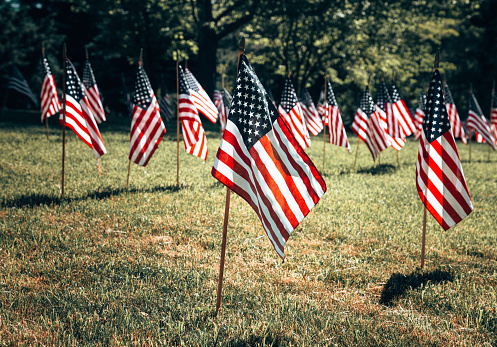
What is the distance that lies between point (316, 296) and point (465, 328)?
1471mm

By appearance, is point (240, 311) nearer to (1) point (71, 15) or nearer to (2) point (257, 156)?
(2) point (257, 156)

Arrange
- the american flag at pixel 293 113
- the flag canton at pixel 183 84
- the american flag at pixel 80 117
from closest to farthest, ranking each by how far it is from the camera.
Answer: the american flag at pixel 80 117 → the flag canton at pixel 183 84 → the american flag at pixel 293 113

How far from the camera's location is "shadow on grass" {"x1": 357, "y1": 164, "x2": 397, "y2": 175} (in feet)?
43.7

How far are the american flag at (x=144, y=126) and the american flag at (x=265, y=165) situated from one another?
4.89 meters

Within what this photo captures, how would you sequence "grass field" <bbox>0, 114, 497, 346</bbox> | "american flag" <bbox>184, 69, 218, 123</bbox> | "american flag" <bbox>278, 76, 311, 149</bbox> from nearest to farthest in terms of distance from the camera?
"grass field" <bbox>0, 114, 497, 346</bbox>, "american flag" <bbox>184, 69, 218, 123</bbox>, "american flag" <bbox>278, 76, 311, 149</bbox>

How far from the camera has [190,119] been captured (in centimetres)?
896

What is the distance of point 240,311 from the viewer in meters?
4.02

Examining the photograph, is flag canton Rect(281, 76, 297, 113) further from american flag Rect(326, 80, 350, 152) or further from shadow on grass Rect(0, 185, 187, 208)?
shadow on grass Rect(0, 185, 187, 208)

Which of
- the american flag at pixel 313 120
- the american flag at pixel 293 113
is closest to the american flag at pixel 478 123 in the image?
the american flag at pixel 313 120

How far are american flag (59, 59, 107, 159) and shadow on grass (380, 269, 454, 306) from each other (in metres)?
5.75

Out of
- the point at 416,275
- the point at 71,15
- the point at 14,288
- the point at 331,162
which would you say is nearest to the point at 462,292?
→ the point at 416,275

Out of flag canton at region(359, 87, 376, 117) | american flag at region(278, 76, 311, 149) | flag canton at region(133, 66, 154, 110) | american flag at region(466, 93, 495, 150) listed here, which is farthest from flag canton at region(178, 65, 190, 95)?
american flag at region(466, 93, 495, 150)

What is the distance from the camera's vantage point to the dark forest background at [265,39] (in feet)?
82.5

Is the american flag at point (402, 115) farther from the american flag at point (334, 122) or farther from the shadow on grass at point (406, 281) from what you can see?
the shadow on grass at point (406, 281)
